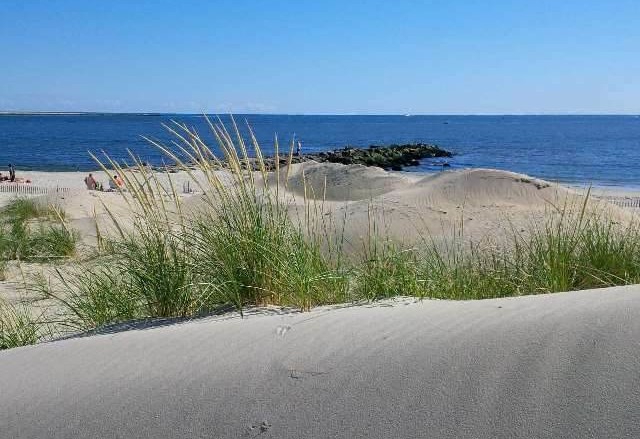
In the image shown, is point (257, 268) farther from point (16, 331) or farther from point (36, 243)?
point (36, 243)

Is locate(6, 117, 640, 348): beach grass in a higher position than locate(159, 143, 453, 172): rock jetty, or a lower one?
higher

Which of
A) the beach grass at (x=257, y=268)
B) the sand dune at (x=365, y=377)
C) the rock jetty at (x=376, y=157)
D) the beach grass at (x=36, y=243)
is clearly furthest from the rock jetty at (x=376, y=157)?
the sand dune at (x=365, y=377)

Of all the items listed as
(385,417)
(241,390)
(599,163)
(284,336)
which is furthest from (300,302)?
(599,163)

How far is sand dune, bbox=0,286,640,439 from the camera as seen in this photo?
2104 mm

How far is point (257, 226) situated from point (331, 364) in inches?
64.1

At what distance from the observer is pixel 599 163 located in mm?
45250

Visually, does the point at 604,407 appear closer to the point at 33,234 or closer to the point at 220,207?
the point at 220,207

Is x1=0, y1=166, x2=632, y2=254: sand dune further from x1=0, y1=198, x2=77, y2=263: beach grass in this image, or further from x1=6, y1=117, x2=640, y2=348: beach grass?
x1=6, y1=117, x2=640, y2=348: beach grass

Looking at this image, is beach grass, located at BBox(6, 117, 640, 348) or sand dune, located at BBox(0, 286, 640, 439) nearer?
sand dune, located at BBox(0, 286, 640, 439)

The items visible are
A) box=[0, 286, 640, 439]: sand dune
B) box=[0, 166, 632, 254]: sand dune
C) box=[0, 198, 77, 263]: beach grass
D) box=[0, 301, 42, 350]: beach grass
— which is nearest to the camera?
box=[0, 286, 640, 439]: sand dune

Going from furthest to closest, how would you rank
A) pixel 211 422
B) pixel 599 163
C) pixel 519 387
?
pixel 599 163 → pixel 211 422 → pixel 519 387

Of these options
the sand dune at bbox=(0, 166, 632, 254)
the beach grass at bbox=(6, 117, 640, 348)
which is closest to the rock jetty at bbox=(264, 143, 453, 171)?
the sand dune at bbox=(0, 166, 632, 254)

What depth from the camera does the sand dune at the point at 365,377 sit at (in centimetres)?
210

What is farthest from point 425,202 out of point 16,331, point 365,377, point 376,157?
point 376,157
